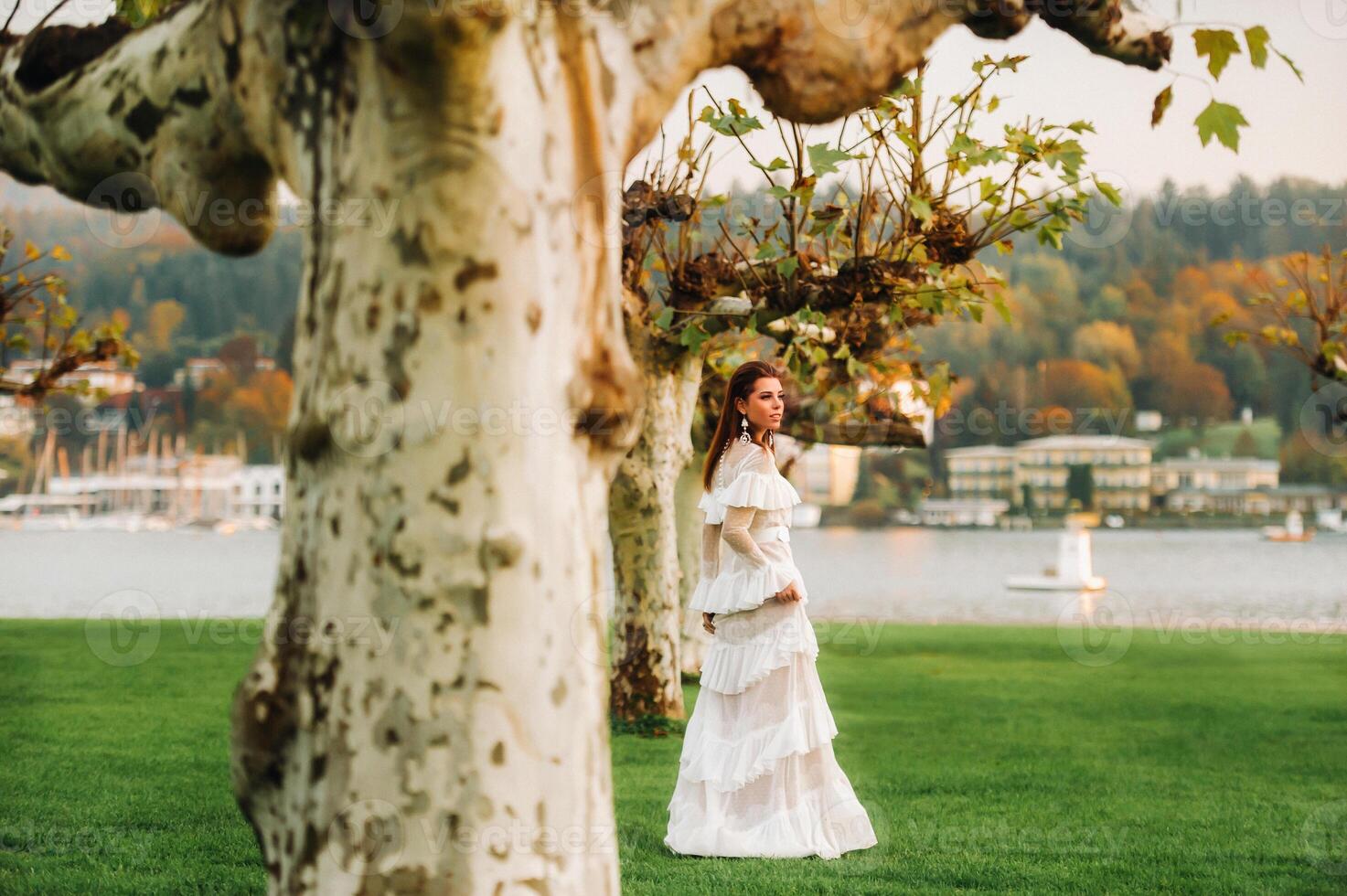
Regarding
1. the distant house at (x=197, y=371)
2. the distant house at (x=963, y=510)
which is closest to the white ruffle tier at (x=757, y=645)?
the distant house at (x=197, y=371)

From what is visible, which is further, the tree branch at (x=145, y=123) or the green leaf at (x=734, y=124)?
the green leaf at (x=734, y=124)

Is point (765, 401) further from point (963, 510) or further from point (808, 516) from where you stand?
point (963, 510)

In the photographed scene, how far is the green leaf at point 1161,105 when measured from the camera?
14.9 feet

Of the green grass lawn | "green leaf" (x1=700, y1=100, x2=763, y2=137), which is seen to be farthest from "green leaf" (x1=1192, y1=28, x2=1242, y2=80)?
"green leaf" (x1=700, y1=100, x2=763, y2=137)

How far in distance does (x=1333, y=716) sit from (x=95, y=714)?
12.2m

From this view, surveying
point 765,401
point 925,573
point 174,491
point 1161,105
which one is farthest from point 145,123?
point 174,491

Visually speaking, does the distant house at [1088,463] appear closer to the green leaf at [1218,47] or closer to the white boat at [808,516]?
the white boat at [808,516]

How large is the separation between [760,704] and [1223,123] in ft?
14.3

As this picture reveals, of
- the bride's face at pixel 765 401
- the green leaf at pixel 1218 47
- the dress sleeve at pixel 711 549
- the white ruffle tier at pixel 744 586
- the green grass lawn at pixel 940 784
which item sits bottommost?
the green grass lawn at pixel 940 784

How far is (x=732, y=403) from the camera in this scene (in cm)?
788

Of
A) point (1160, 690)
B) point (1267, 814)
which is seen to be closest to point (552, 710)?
point (1267, 814)

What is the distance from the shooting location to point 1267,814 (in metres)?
9.15

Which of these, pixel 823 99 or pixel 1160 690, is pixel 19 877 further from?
pixel 1160 690

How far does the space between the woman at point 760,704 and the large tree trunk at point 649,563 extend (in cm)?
484
